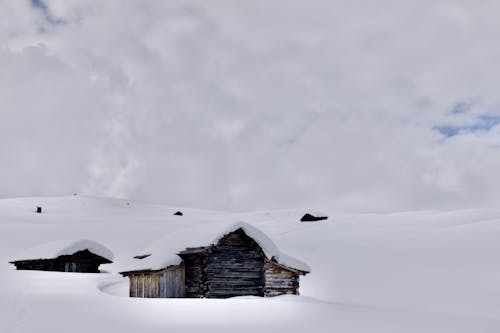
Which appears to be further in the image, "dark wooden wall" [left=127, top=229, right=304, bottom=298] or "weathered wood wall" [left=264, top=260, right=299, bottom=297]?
"weathered wood wall" [left=264, top=260, right=299, bottom=297]

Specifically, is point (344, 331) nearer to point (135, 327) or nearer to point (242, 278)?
point (135, 327)

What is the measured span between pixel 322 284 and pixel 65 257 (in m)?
18.3

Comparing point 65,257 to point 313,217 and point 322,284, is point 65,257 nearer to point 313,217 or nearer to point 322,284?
point 322,284

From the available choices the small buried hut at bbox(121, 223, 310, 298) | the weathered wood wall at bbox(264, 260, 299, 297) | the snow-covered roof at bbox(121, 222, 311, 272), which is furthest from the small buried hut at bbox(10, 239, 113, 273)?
the weathered wood wall at bbox(264, 260, 299, 297)

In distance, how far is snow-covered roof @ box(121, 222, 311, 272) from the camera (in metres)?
30.5

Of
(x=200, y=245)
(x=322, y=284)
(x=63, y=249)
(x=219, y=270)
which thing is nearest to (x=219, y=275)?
(x=219, y=270)

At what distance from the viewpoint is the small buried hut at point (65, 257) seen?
4322cm

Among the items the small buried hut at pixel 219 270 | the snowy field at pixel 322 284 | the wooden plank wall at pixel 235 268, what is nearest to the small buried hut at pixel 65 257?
the snowy field at pixel 322 284

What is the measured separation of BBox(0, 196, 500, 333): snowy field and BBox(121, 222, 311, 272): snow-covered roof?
2133 millimetres

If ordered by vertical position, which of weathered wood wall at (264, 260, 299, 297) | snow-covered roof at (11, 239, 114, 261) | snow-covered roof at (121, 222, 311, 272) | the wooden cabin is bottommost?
weathered wood wall at (264, 260, 299, 297)

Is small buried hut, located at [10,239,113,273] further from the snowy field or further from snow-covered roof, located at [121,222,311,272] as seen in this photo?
snow-covered roof, located at [121,222,311,272]

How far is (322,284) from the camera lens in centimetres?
3881

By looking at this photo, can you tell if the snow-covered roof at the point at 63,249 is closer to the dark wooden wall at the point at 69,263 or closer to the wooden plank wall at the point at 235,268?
the dark wooden wall at the point at 69,263

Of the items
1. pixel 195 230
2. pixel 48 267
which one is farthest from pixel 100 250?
pixel 195 230
